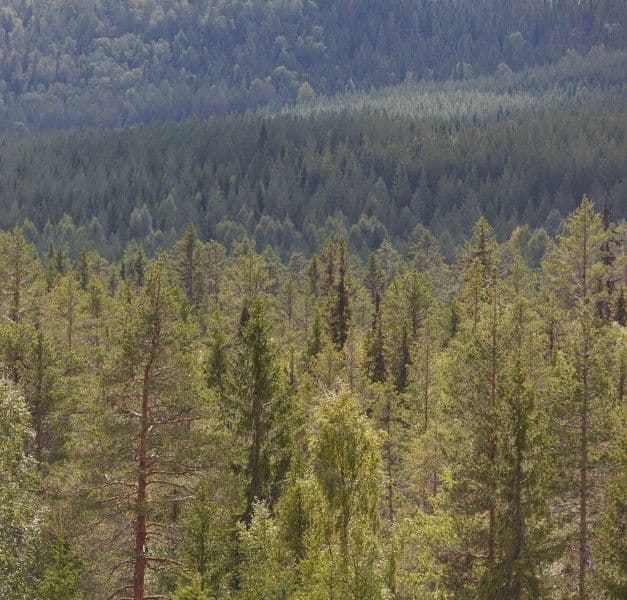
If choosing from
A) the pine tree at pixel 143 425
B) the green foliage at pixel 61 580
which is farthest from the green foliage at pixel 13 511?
the pine tree at pixel 143 425

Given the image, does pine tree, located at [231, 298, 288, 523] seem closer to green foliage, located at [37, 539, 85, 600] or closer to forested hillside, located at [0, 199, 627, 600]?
forested hillside, located at [0, 199, 627, 600]

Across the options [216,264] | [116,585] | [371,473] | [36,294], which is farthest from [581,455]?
[216,264]

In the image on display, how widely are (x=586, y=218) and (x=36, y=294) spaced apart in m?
33.9

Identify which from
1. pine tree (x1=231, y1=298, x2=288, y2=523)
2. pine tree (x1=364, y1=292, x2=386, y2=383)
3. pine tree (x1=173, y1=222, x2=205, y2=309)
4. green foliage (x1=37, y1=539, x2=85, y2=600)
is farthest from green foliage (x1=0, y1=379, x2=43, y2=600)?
pine tree (x1=173, y1=222, x2=205, y2=309)

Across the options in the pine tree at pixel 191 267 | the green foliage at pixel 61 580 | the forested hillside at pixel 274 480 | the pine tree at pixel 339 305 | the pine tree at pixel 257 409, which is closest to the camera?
the green foliage at pixel 61 580

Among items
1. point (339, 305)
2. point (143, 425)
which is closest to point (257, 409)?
point (143, 425)

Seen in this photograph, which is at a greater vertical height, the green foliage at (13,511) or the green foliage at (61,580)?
the green foliage at (13,511)

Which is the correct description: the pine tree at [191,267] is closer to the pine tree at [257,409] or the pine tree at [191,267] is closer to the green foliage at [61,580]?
the pine tree at [257,409]

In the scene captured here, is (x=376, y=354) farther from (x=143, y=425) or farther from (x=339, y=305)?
(x=143, y=425)

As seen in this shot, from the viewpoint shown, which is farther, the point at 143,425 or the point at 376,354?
the point at 376,354

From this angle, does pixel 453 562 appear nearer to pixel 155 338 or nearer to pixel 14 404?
pixel 155 338

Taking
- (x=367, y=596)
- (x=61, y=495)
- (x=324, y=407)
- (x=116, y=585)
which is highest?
(x=324, y=407)

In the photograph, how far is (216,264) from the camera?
98.9 meters

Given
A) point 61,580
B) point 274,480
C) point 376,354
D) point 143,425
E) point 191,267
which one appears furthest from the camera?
point 191,267
